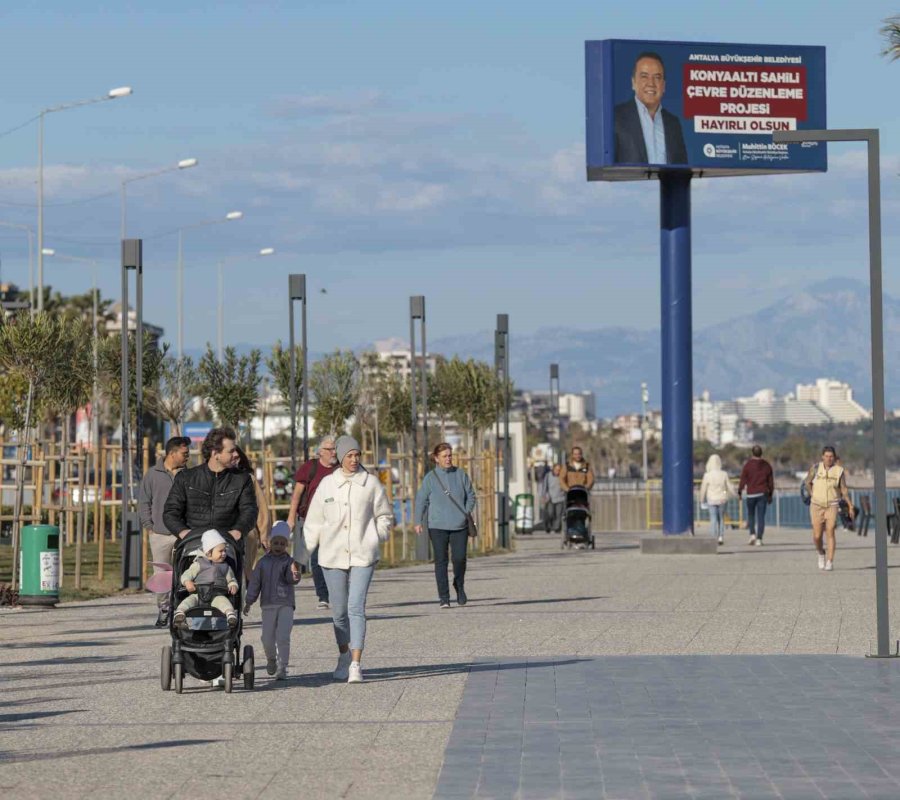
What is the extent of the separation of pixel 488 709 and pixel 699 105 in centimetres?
2527

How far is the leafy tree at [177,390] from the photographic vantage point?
3631 centimetres

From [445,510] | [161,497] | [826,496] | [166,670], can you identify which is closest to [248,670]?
[166,670]

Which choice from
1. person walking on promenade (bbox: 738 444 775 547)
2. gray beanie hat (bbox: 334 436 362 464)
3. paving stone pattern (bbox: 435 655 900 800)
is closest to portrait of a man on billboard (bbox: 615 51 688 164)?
person walking on promenade (bbox: 738 444 775 547)

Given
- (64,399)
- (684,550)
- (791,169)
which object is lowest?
(684,550)

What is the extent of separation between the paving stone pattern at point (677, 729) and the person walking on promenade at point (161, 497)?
3720 mm

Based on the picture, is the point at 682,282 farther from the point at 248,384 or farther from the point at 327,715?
the point at 327,715

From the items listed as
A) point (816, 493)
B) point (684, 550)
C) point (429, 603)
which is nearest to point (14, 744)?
point (429, 603)

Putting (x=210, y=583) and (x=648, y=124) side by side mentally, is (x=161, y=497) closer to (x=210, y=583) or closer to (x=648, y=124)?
(x=210, y=583)

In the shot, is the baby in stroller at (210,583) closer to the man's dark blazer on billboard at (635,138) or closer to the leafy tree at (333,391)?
the man's dark blazer on billboard at (635,138)

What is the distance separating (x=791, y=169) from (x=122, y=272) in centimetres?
1510

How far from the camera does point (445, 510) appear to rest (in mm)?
20266

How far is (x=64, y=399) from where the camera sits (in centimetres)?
2988

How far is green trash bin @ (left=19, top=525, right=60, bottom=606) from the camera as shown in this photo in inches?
800

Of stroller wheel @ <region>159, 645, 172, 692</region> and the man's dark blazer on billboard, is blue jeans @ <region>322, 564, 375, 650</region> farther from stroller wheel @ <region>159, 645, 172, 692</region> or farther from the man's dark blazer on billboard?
the man's dark blazer on billboard
